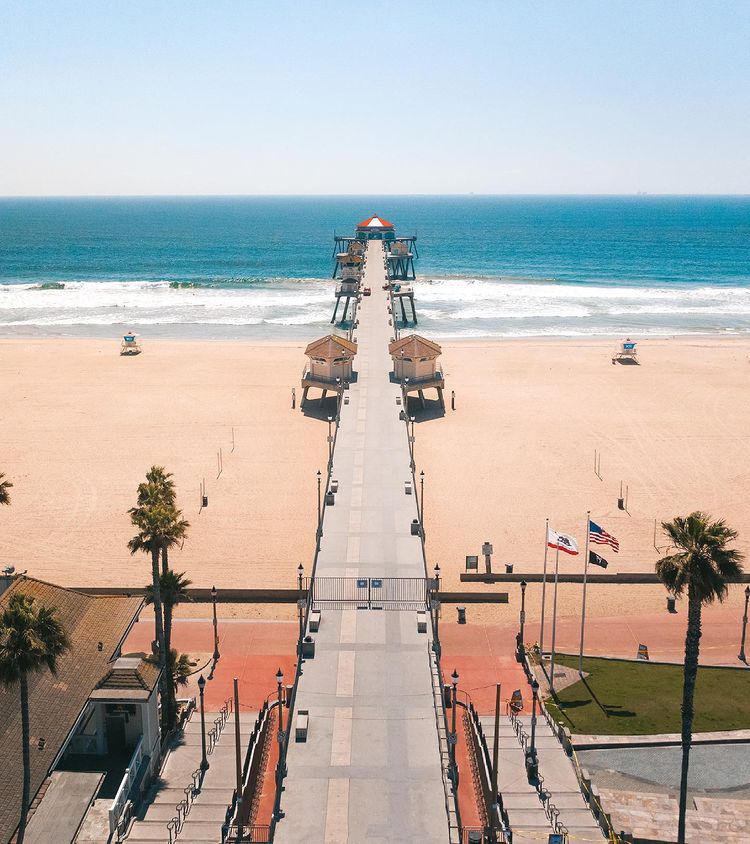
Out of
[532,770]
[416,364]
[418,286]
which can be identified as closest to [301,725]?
[532,770]

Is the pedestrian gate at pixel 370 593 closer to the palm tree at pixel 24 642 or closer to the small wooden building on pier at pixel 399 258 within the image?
the palm tree at pixel 24 642

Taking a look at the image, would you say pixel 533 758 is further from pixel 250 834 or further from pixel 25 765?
pixel 25 765

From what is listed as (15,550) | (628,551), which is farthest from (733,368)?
(15,550)

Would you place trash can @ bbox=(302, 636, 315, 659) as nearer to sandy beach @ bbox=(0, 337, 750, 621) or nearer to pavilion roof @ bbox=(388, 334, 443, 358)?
sandy beach @ bbox=(0, 337, 750, 621)

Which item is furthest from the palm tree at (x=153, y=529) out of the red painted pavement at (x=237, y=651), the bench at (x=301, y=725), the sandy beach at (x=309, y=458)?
the sandy beach at (x=309, y=458)

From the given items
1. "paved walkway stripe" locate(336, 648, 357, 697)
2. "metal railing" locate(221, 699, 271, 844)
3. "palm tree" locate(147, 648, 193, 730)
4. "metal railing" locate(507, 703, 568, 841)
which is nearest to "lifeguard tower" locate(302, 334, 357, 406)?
"palm tree" locate(147, 648, 193, 730)

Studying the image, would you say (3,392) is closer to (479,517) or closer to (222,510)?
(222,510)
